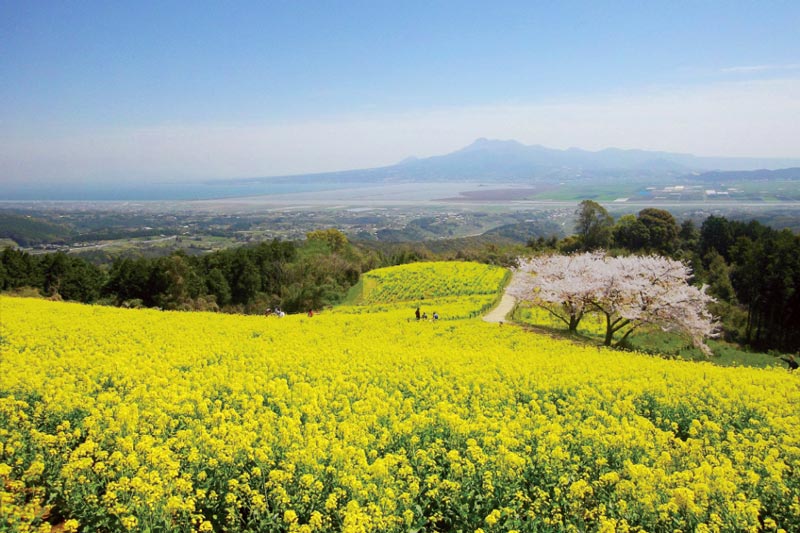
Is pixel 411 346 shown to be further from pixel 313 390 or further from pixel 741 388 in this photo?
pixel 741 388

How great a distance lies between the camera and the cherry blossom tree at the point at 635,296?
70.5 ft

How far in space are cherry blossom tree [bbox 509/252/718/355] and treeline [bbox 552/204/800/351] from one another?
48.2ft

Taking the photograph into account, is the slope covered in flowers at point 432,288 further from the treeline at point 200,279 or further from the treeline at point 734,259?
the treeline at point 734,259

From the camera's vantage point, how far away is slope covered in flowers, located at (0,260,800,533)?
17.3ft

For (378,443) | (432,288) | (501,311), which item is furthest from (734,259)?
(378,443)

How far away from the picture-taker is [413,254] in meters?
73.0

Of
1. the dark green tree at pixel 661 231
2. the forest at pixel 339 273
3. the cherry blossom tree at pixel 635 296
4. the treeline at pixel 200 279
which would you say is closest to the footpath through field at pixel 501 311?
the cherry blossom tree at pixel 635 296

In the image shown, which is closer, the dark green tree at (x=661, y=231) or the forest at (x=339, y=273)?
the forest at (x=339, y=273)

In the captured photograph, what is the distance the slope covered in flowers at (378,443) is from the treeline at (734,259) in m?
25.1

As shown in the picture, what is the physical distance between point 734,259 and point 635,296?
130 ft

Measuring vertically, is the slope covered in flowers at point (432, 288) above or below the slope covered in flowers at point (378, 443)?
below

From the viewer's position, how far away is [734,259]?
169 feet

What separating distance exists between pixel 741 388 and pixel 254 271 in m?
50.3

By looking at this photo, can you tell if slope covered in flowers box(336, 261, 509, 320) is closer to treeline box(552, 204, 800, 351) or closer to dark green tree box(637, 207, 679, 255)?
treeline box(552, 204, 800, 351)
